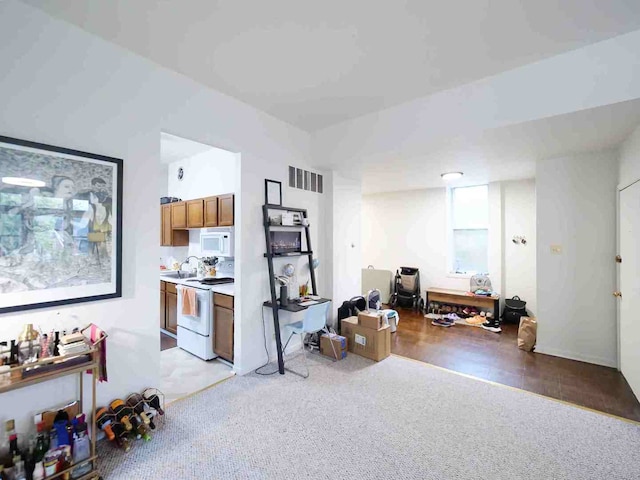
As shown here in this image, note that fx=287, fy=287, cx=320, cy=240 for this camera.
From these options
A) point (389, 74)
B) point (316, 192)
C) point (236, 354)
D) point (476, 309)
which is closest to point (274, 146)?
point (316, 192)

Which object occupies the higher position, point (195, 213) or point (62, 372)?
point (195, 213)

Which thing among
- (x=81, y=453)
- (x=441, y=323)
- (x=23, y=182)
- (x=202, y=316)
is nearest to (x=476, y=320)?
(x=441, y=323)

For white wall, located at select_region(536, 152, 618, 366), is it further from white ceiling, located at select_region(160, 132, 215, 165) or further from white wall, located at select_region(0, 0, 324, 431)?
white ceiling, located at select_region(160, 132, 215, 165)

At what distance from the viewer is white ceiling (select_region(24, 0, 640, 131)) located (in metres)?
1.81

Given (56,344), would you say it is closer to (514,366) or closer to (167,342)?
(167,342)

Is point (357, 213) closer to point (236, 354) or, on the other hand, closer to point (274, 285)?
point (274, 285)

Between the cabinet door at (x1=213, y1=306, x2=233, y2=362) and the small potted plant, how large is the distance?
108cm

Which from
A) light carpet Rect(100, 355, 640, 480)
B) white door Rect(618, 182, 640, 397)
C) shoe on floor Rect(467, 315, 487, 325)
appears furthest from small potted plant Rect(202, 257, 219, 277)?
white door Rect(618, 182, 640, 397)

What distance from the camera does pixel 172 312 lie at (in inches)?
160

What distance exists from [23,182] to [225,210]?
2093 millimetres

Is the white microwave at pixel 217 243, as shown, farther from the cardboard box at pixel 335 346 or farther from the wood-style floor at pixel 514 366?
the wood-style floor at pixel 514 366

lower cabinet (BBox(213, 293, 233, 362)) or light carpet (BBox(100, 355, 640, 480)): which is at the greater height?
lower cabinet (BBox(213, 293, 233, 362))

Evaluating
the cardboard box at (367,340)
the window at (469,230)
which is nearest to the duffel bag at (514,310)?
the window at (469,230)

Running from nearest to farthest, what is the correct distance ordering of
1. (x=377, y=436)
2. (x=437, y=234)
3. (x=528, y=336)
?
1. (x=377, y=436)
2. (x=528, y=336)
3. (x=437, y=234)
